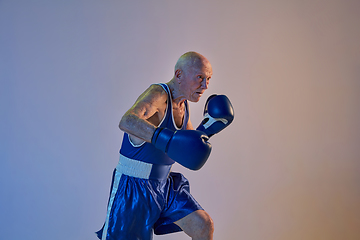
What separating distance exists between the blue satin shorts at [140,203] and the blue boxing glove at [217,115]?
1.17 ft

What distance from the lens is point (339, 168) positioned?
417 centimetres

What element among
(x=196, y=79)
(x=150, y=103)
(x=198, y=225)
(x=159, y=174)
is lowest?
(x=198, y=225)

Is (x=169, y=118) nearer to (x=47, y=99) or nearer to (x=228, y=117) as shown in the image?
(x=228, y=117)

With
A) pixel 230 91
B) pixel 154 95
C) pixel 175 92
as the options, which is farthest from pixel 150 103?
pixel 230 91

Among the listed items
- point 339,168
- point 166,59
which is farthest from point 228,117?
point 339,168

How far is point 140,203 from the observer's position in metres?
1.95

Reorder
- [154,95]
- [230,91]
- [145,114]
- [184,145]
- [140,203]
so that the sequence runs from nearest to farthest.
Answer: [184,145] < [145,114] < [154,95] < [140,203] < [230,91]

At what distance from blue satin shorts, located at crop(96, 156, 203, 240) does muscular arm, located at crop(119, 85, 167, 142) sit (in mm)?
338

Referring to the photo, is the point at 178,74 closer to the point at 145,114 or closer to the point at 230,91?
the point at 145,114

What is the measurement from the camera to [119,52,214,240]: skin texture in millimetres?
1794

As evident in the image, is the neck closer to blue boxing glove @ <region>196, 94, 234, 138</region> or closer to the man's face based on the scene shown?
the man's face

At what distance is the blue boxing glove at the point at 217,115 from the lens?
2.01 metres

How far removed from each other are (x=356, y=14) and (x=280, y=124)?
5.64 feet

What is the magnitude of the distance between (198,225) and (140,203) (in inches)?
14.7
